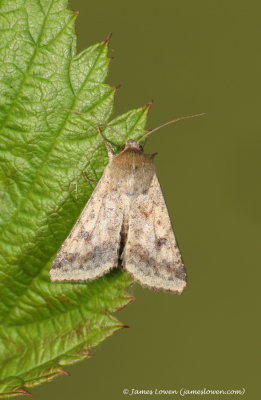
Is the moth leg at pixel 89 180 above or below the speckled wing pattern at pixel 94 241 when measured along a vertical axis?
above

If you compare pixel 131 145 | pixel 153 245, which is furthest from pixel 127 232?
pixel 131 145

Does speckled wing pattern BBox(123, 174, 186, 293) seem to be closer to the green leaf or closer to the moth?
the moth

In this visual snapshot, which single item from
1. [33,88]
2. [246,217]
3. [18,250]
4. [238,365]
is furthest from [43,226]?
[238,365]

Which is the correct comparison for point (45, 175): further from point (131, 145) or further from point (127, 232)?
point (127, 232)

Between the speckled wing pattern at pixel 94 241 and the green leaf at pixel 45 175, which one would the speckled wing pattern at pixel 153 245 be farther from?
the green leaf at pixel 45 175

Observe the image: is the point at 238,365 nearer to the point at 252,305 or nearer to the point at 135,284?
the point at 252,305

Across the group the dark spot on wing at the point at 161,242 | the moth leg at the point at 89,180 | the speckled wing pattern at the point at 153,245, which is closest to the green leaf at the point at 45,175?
the moth leg at the point at 89,180

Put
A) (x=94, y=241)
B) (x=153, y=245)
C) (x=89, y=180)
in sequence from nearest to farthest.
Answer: (x=89, y=180), (x=94, y=241), (x=153, y=245)

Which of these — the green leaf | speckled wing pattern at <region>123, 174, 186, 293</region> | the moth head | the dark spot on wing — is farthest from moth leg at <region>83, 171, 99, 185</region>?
the dark spot on wing
